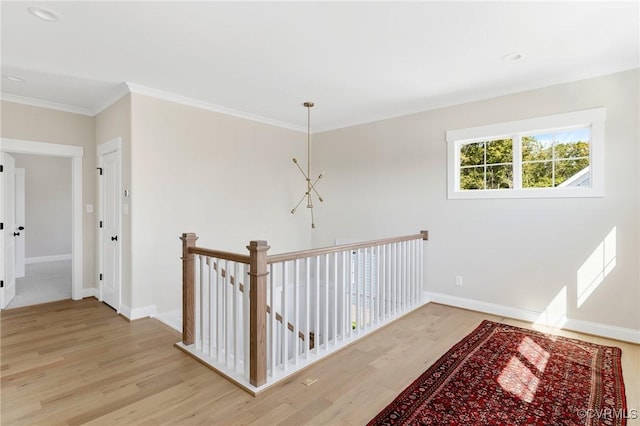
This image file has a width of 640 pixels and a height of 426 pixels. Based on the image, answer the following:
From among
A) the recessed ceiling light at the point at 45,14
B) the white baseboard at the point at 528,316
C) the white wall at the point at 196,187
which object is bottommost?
the white baseboard at the point at 528,316

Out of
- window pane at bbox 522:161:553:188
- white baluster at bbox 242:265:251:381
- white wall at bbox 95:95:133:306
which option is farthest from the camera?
white wall at bbox 95:95:133:306

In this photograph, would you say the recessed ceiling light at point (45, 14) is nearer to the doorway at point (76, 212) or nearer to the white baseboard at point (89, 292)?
the doorway at point (76, 212)

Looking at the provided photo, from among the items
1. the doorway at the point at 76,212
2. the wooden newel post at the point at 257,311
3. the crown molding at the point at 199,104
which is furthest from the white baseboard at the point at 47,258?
the wooden newel post at the point at 257,311

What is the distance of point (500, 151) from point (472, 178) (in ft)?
1.45

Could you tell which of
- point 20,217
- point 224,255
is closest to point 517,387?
point 224,255

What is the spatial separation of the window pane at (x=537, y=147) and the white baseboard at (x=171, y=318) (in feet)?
14.5

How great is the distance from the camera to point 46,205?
7.59 meters

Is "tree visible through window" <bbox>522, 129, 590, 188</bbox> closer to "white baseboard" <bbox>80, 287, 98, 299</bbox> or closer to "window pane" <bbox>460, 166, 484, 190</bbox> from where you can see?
"window pane" <bbox>460, 166, 484, 190</bbox>

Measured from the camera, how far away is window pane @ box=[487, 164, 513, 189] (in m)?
3.94

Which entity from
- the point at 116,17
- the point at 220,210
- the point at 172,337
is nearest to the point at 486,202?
the point at 220,210

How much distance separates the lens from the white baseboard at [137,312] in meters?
3.75

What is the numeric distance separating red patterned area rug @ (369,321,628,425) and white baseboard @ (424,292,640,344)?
33 centimetres

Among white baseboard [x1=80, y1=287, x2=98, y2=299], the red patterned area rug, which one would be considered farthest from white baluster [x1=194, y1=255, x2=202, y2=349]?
white baseboard [x1=80, y1=287, x2=98, y2=299]

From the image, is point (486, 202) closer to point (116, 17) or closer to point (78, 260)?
point (116, 17)
